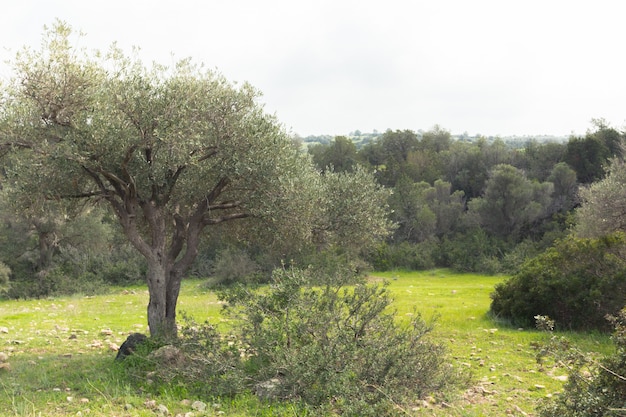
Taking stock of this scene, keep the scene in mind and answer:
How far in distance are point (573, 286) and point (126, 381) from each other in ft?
47.0

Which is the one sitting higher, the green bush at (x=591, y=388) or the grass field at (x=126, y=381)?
the green bush at (x=591, y=388)

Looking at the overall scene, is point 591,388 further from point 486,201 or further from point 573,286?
point 486,201

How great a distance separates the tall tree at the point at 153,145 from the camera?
11.2 meters

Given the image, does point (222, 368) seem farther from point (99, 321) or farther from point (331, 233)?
point (99, 321)

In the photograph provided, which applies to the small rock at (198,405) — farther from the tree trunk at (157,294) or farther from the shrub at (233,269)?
the shrub at (233,269)

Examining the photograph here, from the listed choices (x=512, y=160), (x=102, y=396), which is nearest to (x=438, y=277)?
(x=512, y=160)

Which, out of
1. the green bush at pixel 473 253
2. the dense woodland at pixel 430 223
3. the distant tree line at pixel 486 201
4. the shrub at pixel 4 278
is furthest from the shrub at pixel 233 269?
the green bush at pixel 473 253

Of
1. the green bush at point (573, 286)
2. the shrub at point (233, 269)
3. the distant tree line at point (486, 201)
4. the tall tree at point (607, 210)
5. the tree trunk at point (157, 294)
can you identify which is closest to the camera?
the tree trunk at point (157, 294)

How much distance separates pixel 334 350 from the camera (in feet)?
30.5

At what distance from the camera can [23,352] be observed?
1364 cm

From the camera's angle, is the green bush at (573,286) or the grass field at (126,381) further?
the green bush at (573,286)

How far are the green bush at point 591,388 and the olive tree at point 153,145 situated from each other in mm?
6531

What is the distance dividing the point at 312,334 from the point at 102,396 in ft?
13.5

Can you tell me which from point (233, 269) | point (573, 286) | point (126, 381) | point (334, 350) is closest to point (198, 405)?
point (126, 381)
